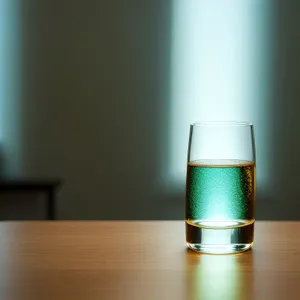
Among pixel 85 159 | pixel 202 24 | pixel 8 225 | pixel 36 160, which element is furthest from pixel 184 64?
pixel 8 225

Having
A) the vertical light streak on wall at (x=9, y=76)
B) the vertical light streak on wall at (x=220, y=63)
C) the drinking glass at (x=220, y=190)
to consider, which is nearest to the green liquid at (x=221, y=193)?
the drinking glass at (x=220, y=190)

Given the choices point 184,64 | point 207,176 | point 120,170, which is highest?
point 184,64

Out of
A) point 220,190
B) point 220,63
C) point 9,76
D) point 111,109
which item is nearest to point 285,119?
point 220,63

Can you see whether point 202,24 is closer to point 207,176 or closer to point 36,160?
point 36,160

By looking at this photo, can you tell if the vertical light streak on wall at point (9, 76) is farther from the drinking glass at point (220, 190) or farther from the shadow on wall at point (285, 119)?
the drinking glass at point (220, 190)

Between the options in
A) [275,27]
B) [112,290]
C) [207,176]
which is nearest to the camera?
[112,290]

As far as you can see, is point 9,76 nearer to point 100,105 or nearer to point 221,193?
point 100,105
